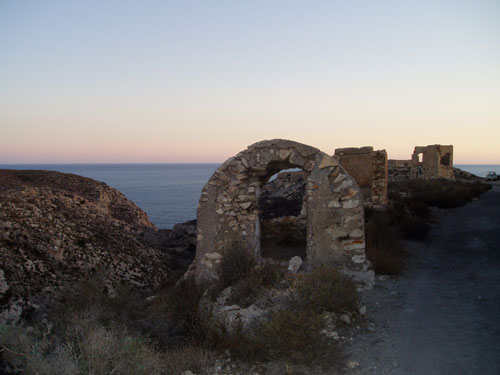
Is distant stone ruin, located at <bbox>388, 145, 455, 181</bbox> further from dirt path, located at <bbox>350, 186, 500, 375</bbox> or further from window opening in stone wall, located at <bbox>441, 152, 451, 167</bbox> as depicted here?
dirt path, located at <bbox>350, 186, 500, 375</bbox>

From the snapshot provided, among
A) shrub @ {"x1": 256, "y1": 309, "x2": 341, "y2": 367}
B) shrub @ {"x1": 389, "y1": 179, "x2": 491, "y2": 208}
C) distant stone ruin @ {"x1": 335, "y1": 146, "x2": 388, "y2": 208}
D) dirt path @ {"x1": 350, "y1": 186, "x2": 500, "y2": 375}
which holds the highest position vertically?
distant stone ruin @ {"x1": 335, "y1": 146, "x2": 388, "y2": 208}

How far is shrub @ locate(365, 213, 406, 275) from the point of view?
23.5ft

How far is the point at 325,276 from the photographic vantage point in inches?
208

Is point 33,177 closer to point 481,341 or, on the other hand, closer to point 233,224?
point 233,224

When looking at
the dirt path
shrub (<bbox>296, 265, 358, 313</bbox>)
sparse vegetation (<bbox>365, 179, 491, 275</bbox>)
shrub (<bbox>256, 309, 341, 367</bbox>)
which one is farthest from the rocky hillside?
sparse vegetation (<bbox>365, 179, 491, 275</bbox>)

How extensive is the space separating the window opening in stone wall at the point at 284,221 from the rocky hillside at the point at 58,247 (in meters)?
2.73

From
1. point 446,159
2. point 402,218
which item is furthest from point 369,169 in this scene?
point 446,159

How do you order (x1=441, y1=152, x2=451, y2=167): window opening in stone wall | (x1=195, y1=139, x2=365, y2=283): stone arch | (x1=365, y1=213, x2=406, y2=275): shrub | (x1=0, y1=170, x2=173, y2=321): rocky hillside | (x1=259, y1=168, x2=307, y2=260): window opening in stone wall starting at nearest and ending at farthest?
(x1=0, y1=170, x2=173, y2=321): rocky hillside
(x1=195, y1=139, x2=365, y2=283): stone arch
(x1=365, y1=213, x2=406, y2=275): shrub
(x1=259, y1=168, x2=307, y2=260): window opening in stone wall
(x1=441, y1=152, x2=451, y2=167): window opening in stone wall

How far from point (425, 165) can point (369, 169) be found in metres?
11.4

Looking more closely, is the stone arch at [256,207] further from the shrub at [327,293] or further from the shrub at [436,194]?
the shrub at [436,194]

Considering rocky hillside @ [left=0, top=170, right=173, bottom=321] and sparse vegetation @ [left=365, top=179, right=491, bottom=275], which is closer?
rocky hillside @ [left=0, top=170, right=173, bottom=321]

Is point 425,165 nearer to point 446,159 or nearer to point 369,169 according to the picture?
point 446,159

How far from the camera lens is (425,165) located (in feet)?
71.1

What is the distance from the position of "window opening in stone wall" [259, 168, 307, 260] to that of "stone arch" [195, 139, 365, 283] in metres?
1.64
